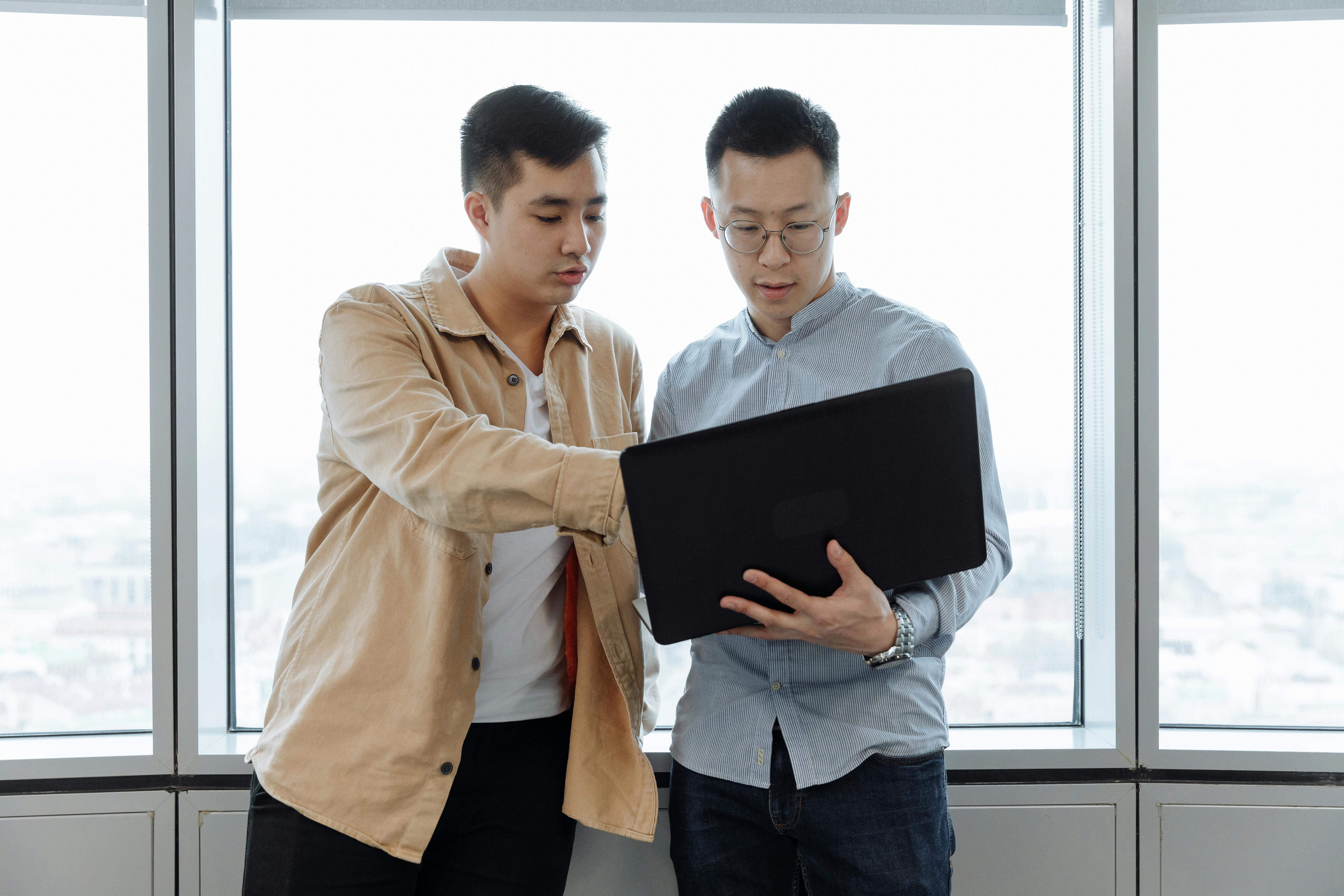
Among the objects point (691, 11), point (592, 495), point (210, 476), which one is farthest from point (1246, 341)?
point (210, 476)

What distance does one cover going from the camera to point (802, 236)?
116cm

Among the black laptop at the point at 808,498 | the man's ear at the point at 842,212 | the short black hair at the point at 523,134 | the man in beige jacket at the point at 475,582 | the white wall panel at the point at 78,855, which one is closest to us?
the black laptop at the point at 808,498

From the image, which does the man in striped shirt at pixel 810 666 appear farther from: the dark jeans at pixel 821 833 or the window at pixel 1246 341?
the window at pixel 1246 341

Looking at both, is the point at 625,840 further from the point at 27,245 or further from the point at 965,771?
the point at 27,245

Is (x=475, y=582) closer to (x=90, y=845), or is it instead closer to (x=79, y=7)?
(x=90, y=845)

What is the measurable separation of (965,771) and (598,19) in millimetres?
1604

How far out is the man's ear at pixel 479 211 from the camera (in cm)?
117

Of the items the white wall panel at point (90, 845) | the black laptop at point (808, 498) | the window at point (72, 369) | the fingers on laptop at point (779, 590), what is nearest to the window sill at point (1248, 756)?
the black laptop at point (808, 498)

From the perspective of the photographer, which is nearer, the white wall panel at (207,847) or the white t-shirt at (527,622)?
the white t-shirt at (527,622)

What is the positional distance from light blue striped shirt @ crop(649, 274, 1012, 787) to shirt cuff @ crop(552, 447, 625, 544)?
0.57 feet

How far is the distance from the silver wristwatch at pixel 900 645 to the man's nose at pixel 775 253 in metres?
0.49

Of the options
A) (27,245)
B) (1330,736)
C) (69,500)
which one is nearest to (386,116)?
(27,245)

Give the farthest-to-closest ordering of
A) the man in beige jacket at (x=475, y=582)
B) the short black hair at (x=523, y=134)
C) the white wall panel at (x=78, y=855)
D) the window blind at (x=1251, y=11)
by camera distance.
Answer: the window blind at (x=1251, y=11)
the white wall panel at (x=78, y=855)
the short black hair at (x=523, y=134)
the man in beige jacket at (x=475, y=582)

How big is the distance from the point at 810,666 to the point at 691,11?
131 centimetres
